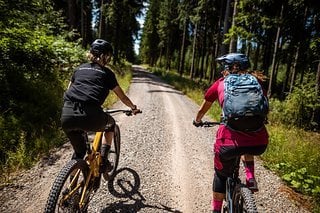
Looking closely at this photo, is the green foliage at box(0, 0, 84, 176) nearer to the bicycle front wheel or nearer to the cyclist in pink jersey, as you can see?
the cyclist in pink jersey

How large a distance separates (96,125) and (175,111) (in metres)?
9.58


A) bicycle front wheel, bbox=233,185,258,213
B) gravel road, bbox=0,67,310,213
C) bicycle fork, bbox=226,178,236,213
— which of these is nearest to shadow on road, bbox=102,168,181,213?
gravel road, bbox=0,67,310,213

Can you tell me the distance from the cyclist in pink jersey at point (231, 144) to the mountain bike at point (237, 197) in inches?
3.8

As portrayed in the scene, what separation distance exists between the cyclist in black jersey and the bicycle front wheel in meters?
2.10

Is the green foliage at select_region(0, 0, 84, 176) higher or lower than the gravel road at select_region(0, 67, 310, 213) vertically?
higher

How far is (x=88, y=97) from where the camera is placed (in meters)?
4.13

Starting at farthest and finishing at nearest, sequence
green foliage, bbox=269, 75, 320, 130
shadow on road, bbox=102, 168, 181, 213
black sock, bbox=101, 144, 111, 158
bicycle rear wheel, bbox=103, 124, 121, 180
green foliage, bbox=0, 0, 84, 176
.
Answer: green foliage, bbox=269, 75, 320, 130 < green foliage, bbox=0, 0, 84, 176 < bicycle rear wheel, bbox=103, 124, 121, 180 < shadow on road, bbox=102, 168, 181, 213 < black sock, bbox=101, 144, 111, 158

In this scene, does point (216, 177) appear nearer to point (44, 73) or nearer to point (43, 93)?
point (43, 93)

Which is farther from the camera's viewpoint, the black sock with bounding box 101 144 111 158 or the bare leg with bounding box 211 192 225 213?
the black sock with bounding box 101 144 111 158

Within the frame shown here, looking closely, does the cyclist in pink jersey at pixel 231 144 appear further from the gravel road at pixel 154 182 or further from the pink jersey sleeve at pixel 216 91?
the gravel road at pixel 154 182

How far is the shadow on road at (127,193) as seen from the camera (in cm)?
501

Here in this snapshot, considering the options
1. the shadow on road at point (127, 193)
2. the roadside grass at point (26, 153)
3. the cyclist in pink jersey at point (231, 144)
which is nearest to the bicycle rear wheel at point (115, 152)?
the shadow on road at point (127, 193)

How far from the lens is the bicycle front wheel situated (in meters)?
3.39

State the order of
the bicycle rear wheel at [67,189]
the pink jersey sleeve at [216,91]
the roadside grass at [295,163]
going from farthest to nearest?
1. the roadside grass at [295,163]
2. the pink jersey sleeve at [216,91]
3. the bicycle rear wheel at [67,189]
